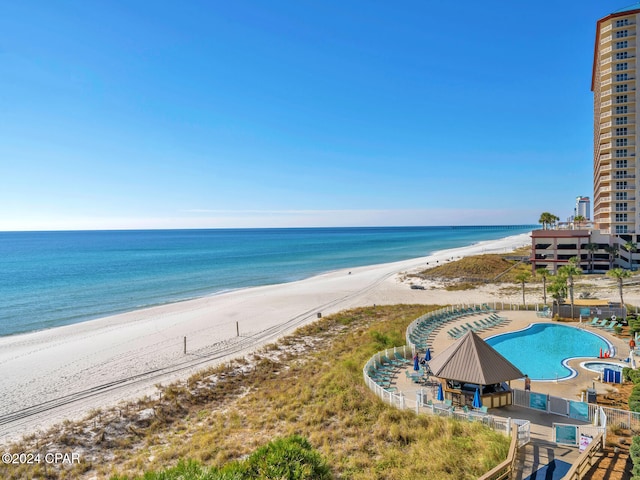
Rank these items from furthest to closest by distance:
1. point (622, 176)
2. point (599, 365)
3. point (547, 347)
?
point (622, 176)
point (547, 347)
point (599, 365)

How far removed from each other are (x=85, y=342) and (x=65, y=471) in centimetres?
1994

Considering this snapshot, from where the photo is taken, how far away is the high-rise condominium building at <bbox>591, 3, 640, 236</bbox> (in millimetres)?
55719

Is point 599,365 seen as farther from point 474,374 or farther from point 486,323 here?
point 474,374

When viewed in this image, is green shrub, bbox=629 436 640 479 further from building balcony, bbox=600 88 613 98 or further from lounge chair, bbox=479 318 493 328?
building balcony, bbox=600 88 613 98

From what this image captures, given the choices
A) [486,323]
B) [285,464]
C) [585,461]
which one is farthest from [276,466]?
[486,323]

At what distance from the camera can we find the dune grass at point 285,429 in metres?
10.9

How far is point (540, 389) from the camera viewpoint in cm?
1605

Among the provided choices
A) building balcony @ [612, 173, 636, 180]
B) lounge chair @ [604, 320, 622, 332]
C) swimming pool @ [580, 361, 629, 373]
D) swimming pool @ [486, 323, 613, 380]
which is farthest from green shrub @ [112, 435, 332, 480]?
building balcony @ [612, 173, 636, 180]

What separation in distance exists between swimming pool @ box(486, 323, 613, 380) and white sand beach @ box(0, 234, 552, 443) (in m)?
14.3

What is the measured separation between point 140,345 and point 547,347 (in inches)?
1081

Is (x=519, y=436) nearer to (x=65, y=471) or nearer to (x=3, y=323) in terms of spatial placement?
(x=65, y=471)

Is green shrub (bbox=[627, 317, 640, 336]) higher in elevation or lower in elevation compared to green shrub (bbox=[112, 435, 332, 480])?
lower

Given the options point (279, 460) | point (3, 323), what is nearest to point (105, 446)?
point (279, 460)

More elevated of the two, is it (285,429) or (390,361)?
(390,361)
